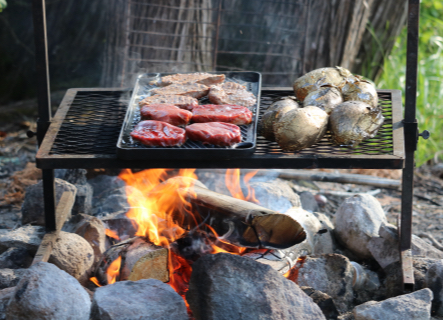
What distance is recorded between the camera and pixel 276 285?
2.51m

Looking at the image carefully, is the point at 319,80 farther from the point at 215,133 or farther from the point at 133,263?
the point at 133,263

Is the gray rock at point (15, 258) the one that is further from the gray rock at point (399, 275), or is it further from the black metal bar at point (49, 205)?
the gray rock at point (399, 275)

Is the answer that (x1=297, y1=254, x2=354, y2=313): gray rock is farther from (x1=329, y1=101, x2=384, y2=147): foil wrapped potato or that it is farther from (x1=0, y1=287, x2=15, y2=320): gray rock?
(x1=0, y1=287, x2=15, y2=320): gray rock

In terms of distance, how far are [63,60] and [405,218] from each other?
5.14 m

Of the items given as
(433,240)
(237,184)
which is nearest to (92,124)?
(237,184)

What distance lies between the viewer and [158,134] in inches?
98.7

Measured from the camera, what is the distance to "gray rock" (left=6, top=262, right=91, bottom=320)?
234cm

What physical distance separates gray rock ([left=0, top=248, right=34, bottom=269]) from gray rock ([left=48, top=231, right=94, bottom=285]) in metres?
0.24

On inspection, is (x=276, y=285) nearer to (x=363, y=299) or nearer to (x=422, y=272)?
(x=363, y=299)

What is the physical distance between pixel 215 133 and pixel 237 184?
1.61 meters

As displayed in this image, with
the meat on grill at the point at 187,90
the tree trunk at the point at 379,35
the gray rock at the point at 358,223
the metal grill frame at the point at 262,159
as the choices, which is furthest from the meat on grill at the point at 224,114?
the tree trunk at the point at 379,35

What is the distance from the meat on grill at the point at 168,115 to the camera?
2.78 meters

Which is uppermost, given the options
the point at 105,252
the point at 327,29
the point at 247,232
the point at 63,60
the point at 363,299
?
the point at 327,29

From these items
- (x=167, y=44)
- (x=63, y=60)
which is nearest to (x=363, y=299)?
(x=167, y=44)
